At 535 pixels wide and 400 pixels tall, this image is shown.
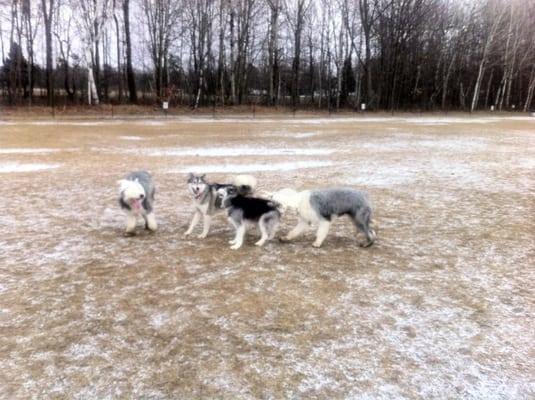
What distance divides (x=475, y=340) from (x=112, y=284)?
3.79 meters

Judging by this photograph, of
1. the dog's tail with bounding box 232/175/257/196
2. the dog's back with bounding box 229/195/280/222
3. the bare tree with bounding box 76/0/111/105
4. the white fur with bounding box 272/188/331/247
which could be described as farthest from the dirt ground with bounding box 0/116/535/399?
the bare tree with bounding box 76/0/111/105

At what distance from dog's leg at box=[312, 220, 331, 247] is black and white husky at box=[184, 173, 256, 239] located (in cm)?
110

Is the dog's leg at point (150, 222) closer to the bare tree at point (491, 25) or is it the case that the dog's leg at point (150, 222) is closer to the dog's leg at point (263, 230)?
the dog's leg at point (263, 230)

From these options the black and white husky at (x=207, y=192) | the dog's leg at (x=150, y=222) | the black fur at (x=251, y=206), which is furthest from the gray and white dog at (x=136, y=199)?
the black fur at (x=251, y=206)

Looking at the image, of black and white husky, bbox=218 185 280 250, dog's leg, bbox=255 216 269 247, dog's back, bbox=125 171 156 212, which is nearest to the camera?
black and white husky, bbox=218 185 280 250

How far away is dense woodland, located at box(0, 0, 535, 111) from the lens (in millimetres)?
45344

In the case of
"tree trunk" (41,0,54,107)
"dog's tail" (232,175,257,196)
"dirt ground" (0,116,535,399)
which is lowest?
"dirt ground" (0,116,535,399)

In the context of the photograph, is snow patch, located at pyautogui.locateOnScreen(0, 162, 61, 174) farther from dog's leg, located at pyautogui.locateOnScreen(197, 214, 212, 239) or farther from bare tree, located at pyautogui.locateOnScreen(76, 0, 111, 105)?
bare tree, located at pyautogui.locateOnScreen(76, 0, 111, 105)

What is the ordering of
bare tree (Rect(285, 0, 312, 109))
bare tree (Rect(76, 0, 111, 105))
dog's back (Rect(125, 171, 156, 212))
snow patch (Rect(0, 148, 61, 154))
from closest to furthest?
1. dog's back (Rect(125, 171, 156, 212))
2. snow patch (Rect(0, 148, 61, 154))
3. bare tree (Rect(76, 0, 111, 105))
4. bare tree (Rect(285, 0, 312, 109))

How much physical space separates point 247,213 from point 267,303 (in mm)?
1881

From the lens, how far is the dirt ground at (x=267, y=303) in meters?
3.38

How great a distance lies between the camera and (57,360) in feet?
11.8

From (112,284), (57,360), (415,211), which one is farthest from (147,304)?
(415,211)

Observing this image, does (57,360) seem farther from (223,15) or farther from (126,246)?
(223,15)
